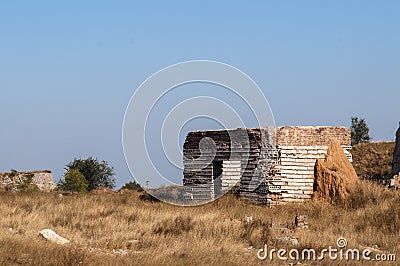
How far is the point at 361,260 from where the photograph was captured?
11195 mm

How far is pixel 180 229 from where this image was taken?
1405 centimetres

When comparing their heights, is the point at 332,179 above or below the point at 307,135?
below

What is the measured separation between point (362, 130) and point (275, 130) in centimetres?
3422

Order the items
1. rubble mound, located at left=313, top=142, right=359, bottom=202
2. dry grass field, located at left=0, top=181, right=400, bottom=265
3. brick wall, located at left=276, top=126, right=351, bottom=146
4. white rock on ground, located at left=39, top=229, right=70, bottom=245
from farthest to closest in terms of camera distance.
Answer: brick wall, located at left=276, top=126, right=351, bottom=146 < rubble mound, located at left=313, top=142, right=359, bottom=202 < white rock on ground, located at left=39, top=229, right=70, bottom=245 < dry grass field, located at left=0, top=181, right=400, bottom=265

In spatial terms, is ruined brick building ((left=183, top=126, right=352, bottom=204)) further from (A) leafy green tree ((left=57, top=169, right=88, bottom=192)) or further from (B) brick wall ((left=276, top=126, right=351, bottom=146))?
(A) leafy green tree ((left=57, top=169, right=88, bottom=192))

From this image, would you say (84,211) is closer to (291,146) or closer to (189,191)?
(189,191)

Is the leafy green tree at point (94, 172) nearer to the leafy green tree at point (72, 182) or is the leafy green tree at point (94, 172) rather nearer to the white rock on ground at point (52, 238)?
the leafy green tree at point (72, 182)

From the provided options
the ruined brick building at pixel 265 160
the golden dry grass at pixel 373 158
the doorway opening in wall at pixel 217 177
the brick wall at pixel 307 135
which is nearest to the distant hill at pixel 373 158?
the golden dry grass at pixel 373 158

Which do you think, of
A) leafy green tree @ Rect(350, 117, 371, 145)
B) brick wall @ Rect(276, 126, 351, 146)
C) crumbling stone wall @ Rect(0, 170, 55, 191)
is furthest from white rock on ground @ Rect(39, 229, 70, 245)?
leafy green tree @ Rect(350, 117, 371, 145)

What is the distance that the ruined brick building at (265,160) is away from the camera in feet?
61.3

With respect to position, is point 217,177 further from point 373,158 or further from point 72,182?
point 72,182

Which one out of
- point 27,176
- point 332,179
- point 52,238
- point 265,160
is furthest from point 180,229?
point 27,176

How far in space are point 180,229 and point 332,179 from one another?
639 centimetres

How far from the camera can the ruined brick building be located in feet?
61.3
